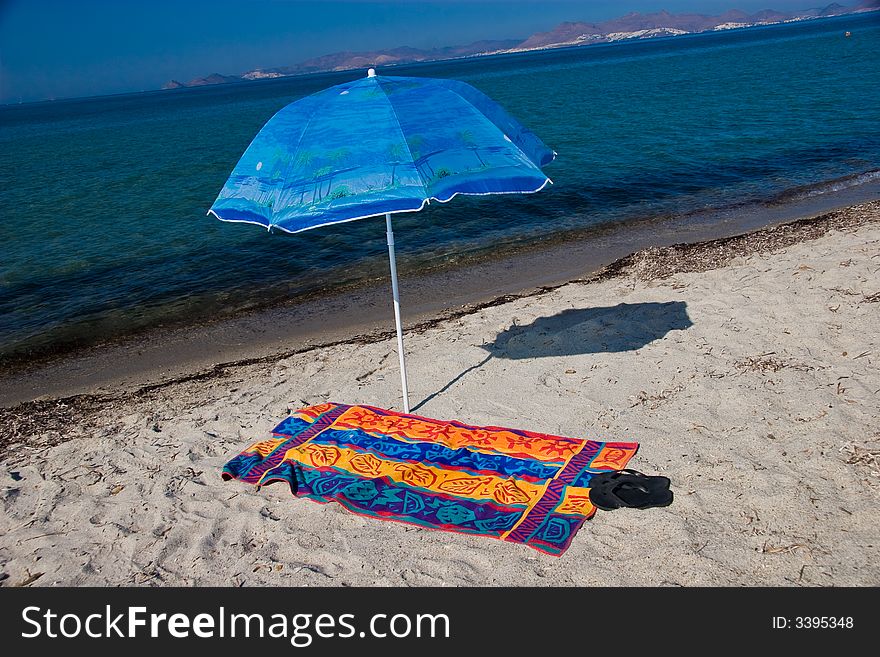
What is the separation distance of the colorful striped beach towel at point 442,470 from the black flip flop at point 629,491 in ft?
0.36

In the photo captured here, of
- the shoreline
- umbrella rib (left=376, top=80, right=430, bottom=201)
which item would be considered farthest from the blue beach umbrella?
the shoreline

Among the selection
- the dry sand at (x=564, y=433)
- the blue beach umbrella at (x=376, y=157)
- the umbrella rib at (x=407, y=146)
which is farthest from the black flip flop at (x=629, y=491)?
the umbrella rib at (x=407, y=146)

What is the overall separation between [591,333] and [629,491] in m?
3.39

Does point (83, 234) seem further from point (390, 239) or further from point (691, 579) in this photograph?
point (691, 579)

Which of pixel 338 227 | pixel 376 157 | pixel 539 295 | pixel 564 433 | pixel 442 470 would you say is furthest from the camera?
pixel 338 227

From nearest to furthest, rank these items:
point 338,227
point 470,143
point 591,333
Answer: point 470,143 < point 591,333 < point 338,227

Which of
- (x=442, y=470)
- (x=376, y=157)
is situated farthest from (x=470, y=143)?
(x=442, y=470)

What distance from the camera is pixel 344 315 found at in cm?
1192

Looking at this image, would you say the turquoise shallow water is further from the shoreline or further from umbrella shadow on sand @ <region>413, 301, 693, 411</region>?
umbrella shadow on sand @ <region>413, 301, 693, 411</region>

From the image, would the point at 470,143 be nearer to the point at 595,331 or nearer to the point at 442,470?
the point at 442,470

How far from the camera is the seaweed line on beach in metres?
7.91

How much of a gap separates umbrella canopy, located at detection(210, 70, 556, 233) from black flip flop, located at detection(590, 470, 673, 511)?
2344 mm

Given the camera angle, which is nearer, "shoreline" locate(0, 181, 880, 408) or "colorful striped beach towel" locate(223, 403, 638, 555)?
"colorful striped beach towel" locate(223, 403, 638, 555)

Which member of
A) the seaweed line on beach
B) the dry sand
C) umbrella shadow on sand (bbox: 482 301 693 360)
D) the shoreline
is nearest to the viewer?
the dry sand
